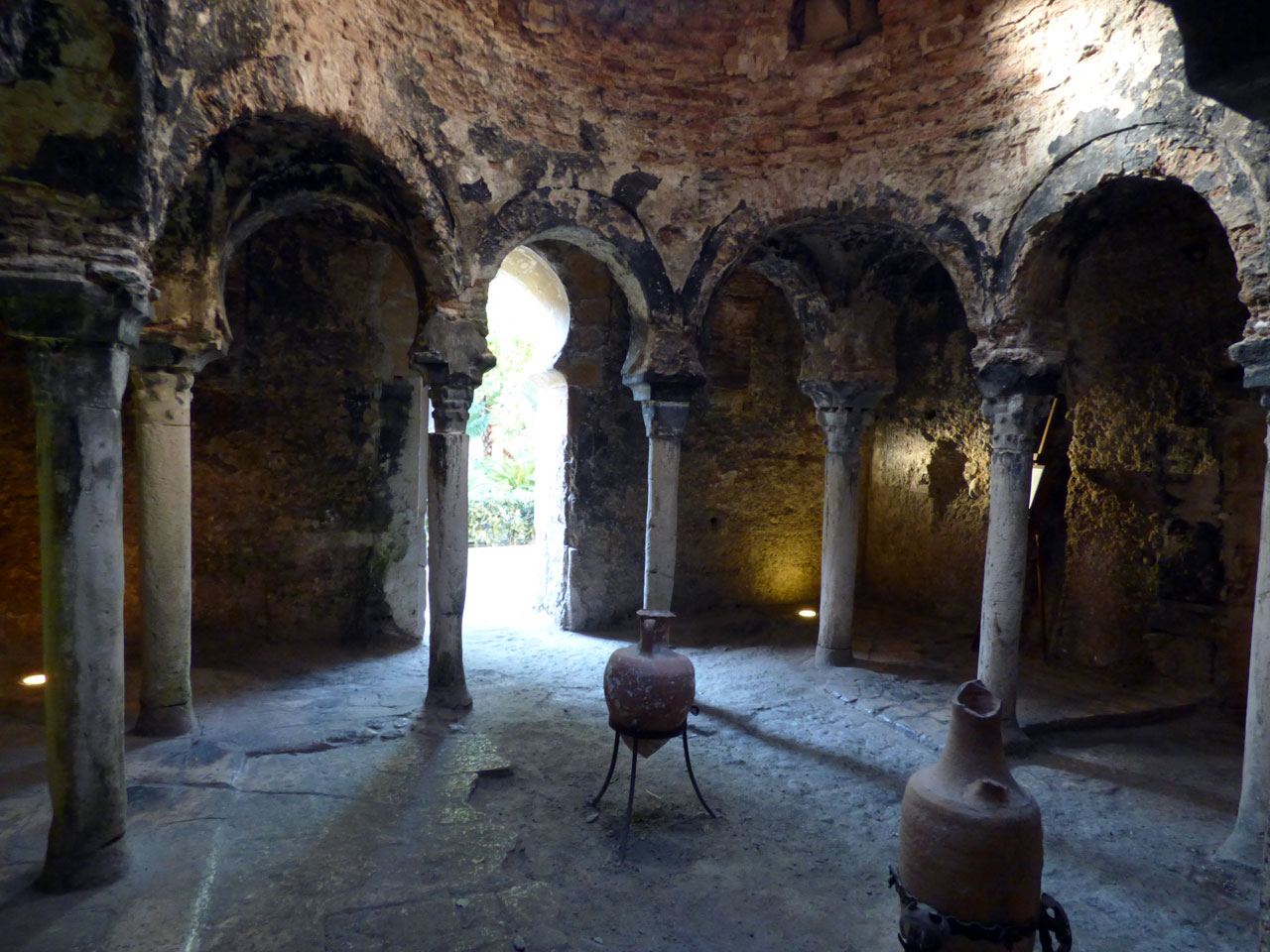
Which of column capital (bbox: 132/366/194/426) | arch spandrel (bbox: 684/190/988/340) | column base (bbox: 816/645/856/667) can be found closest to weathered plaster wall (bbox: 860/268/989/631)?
column base (bbox: 816/645/856/667)

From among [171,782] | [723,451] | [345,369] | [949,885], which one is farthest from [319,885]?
[723,451]

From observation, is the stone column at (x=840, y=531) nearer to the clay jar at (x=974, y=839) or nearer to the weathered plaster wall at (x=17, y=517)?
the clay jar at (x=974, y=839)

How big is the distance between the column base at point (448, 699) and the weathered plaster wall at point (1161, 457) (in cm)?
519

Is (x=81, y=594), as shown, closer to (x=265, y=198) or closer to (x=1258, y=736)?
(x=265, y=198)

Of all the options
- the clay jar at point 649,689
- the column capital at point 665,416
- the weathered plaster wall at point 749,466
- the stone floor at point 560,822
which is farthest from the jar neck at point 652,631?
the weathered plaster wall at point 749,466

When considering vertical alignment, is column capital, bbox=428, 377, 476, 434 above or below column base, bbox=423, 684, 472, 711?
above

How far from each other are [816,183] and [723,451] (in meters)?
3.47

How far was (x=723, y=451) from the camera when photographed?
8.66 metres

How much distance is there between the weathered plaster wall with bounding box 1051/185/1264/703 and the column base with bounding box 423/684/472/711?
5.19 metres

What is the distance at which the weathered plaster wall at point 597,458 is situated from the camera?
7789mm

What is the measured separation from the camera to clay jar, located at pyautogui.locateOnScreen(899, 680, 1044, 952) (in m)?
2.49

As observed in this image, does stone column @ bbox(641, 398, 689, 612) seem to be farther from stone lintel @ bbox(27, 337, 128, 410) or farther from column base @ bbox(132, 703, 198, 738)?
stone lintel @ bbox(27, 337, 128, 410)

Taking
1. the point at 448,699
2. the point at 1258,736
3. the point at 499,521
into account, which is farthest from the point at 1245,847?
the point at 499,521

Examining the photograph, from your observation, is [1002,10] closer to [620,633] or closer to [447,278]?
[447,278]
